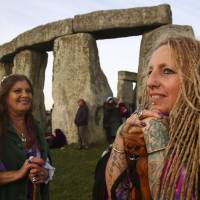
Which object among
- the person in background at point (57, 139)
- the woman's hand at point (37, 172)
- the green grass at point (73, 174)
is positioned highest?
the woman's hand at point (37, 172)

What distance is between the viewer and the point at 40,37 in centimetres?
1324

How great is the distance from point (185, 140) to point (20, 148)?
2.00m

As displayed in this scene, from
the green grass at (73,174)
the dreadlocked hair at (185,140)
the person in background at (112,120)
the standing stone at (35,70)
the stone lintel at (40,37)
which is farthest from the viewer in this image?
the standing stone at (35,70)

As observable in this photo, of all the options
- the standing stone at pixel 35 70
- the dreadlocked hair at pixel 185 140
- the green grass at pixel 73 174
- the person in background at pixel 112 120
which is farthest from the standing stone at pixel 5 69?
the dreadlocked hair at pixel 185 140

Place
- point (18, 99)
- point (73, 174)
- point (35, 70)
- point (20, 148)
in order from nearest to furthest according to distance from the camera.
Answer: point (20, 148)
point (18, 99)
point (73, 174)
point (35, 70)

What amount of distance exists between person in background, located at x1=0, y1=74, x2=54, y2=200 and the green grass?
8.83 ft

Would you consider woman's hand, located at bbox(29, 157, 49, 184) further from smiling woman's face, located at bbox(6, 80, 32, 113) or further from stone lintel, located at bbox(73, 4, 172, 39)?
stone lintel, located at bbox(73, 4, 172, 39)

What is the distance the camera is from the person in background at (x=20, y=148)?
311cm

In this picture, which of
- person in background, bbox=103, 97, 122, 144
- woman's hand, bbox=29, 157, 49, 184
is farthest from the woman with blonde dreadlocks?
person in background, bbox=103, 97, 122, 144

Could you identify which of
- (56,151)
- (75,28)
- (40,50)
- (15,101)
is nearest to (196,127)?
(15,101)

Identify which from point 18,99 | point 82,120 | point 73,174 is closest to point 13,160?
point 18,99

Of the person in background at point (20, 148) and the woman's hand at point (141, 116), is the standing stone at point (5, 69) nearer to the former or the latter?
the person in background at point (20, 148)

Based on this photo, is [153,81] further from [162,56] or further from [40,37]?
[40,37]

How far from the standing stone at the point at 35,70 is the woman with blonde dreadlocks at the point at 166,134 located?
12651mm
